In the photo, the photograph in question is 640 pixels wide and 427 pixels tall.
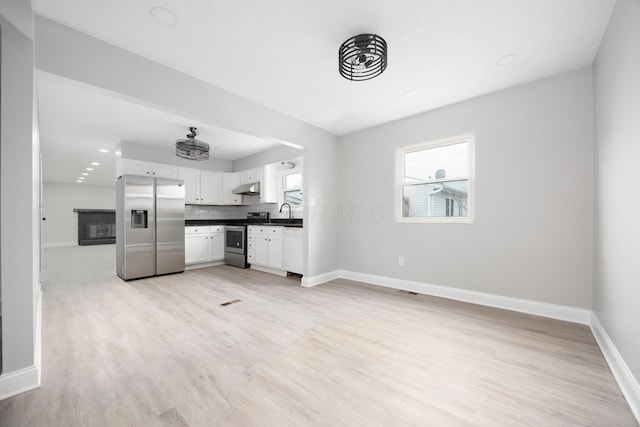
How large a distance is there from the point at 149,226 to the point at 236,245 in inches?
65.6

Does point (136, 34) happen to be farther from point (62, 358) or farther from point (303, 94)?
point (62, 358)

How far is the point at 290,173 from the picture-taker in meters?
5.51

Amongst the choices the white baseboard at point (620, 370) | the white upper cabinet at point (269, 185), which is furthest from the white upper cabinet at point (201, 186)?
the white baseboard at point (620, 370)

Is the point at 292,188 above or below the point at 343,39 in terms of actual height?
below

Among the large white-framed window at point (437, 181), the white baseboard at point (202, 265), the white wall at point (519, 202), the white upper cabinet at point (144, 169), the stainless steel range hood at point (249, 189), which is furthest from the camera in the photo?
the stainless steel range hood at point (249, 189)

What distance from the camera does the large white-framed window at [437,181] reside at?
3301 millimetres

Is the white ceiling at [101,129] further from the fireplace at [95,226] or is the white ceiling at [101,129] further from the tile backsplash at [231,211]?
the fireplace at [95,226]

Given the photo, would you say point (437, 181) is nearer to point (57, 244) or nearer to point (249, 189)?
point (249, 189)

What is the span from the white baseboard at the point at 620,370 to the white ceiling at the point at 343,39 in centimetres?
242

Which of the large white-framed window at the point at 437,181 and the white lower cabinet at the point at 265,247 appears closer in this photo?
the large white-framed window at the point at 437,181

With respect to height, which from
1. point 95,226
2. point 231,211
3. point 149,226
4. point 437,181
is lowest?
point 95,226

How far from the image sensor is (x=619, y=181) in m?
1.79

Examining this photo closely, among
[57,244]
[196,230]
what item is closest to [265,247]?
[196,230]

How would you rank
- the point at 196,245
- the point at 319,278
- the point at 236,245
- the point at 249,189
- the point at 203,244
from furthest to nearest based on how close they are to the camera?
the point at 249,189 < the point at 236,245 < the point at 203,244 < the point at 196,245 < the point at 319,278
